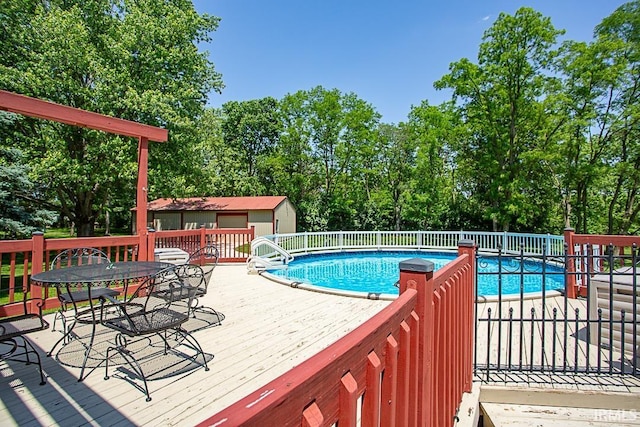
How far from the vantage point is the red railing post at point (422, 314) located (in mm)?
1528

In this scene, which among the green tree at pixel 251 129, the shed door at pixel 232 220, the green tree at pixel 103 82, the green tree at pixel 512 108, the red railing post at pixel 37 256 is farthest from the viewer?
the green tree at pixel 251 129

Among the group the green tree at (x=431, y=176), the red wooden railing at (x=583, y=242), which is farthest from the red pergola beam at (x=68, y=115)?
the green tree at (x=431, y=176)

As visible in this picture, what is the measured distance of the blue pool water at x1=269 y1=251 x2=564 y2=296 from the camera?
9.54 m

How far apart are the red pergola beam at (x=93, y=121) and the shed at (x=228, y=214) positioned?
48.7 ft

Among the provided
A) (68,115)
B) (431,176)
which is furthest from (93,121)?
(431,176)

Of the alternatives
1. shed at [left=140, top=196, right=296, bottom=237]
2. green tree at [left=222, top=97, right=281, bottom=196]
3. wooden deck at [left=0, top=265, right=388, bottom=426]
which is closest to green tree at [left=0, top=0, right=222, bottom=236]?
shed at [left=140, top=196, right=296, bottom=237]

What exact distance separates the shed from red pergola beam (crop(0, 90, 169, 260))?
14856 millimetres

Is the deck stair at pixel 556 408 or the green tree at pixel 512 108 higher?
the green tree at pixel 512 108

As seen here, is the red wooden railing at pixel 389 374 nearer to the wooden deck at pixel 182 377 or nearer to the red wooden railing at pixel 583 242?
the wooden deck at pixel 182 377

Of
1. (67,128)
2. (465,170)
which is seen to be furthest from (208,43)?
(465,170)

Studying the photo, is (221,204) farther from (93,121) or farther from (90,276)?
(90,276)

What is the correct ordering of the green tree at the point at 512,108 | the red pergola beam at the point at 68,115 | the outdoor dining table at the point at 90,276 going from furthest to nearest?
the green tree at the point at 512,108, the red pergola beam at the point at 68,115, the outdoor dining table at the point at 90,276

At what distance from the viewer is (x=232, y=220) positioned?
21969 mm

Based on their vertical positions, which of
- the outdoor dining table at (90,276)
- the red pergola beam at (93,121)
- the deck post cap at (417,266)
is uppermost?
Result: the red pergola beam at (93,121)
